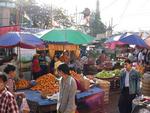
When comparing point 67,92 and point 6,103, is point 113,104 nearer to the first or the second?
point 67,92

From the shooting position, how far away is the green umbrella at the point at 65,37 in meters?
11.0

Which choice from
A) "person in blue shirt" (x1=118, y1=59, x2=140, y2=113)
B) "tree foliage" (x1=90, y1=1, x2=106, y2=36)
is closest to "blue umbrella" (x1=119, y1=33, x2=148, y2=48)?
"person in blue shirt" (x1=118, y1=59, x2=140, y2=113)

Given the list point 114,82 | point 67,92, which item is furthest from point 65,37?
point 67,92

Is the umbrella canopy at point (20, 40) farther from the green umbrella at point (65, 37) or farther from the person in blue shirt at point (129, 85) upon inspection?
the person in blue shirt at point (129, 85)

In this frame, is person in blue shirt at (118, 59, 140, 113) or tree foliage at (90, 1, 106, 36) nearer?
person in blue shirt at (118, 59, 140, 113)

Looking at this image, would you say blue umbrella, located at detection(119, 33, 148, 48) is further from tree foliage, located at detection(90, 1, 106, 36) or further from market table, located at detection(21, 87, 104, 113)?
tree foliage, located at detection(90, 1, 106, 36)

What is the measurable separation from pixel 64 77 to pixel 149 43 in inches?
357

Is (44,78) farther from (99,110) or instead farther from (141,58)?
(141,58)

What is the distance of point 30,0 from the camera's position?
33469mm

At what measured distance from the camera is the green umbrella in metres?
11.0

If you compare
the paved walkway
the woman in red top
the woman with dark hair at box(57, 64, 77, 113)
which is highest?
the woman with dark hair at box(57, 64, 77, 113)

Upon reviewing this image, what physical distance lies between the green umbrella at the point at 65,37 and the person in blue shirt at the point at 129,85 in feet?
7.90

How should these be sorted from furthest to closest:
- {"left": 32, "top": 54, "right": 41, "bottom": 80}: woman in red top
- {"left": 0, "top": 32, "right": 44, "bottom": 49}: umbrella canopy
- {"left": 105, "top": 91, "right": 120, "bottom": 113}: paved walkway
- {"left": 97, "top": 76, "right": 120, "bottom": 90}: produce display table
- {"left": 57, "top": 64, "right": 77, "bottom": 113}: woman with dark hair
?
{"left": 32, "top": 54, "right": 41, "bottom": 80}: woman in red top, {"left": 97, "top": 76, "right": 120, "bottom": 90}: produce display table, {"left": 105, "top": 91, "right": 120, "bottom": 113}: paved walkway, {"left": 0, "top": 32, "right": 44, "bottom": 49}: umbrella canopy, {"left": 57, "top": 64, "right": 77, "bottom": 113}: woman with dark hair

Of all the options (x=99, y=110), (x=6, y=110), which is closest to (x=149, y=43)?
(x=99, y=110)
